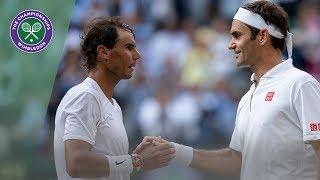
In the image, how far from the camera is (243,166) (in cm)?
285

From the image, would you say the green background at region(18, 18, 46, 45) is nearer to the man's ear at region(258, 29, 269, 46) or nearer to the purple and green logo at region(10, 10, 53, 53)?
the purple and green logo at region(10, 10, 53, 53)

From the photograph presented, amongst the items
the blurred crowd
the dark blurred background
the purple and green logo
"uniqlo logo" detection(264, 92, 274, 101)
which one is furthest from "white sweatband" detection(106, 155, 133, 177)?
the blurred crowd

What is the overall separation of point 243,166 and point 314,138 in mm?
389

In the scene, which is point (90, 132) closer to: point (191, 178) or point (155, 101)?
point (191, 178)

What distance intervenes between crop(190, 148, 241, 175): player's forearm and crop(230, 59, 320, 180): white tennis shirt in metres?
0.23

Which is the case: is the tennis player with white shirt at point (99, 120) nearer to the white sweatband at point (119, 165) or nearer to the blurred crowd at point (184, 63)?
the white sweatband at point (119, 165)

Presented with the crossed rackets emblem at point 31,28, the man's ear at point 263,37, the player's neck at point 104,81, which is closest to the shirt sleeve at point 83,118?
the player's neck at point 104,81

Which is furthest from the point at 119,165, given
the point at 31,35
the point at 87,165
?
the point at 31,35

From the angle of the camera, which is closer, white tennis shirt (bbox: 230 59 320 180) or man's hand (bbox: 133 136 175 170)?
white tennis shirt (bbox: 230 59 320 180)

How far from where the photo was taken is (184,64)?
5484 mm

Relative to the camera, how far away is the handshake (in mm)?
2845

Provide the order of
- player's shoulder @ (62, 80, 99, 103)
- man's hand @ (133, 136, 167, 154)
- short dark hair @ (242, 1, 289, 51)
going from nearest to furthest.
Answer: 1. player's shoulder @ (62, 80, 99, 103)
2. short dark hair @ (242, 1, 289, 51)
3. man's hand @ (133, 136, 167, 154)

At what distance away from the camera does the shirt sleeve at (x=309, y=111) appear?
8.30 feet

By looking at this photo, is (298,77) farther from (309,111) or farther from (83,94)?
(83,94)
